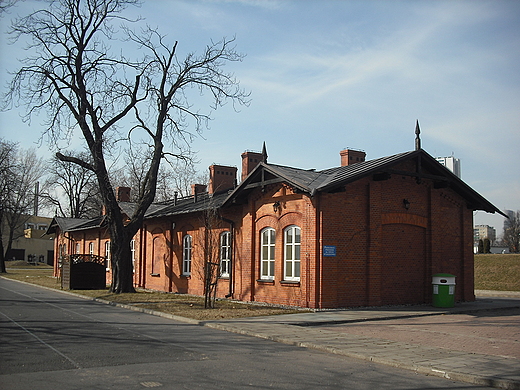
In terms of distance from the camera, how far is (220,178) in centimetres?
3025

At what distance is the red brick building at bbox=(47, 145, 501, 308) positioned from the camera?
17531mm

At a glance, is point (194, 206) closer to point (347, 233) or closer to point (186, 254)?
point (186, 254)

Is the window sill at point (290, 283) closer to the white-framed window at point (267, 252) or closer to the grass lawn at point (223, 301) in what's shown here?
the grass lawn at point (223, 301)

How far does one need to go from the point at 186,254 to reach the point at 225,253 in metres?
3.49

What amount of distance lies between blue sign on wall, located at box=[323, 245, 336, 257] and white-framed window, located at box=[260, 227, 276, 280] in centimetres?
286

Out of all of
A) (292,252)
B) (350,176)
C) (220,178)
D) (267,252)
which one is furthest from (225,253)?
(350,176)

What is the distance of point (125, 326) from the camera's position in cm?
1366

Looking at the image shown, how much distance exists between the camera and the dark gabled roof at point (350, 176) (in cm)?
1731

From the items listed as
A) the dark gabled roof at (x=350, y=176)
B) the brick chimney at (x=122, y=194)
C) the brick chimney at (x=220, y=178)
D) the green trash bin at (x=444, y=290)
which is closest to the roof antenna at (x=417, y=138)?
the dark gabled roof at (x=350, y=176)

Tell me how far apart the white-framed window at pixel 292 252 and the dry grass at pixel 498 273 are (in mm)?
17857

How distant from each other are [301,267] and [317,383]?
10231 millimetres

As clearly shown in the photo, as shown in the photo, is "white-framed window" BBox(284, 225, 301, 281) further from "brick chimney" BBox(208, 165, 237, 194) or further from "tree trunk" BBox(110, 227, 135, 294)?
"brick chimney" BBox(208, 165, 237, 194)

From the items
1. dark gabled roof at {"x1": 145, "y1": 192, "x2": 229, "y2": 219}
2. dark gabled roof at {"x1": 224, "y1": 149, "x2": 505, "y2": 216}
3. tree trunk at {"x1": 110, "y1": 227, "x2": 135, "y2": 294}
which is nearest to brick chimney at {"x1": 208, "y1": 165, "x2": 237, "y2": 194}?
dark gabled roof at {"x1": 145, "y1": 192, "x2": 229, "y2": 219}

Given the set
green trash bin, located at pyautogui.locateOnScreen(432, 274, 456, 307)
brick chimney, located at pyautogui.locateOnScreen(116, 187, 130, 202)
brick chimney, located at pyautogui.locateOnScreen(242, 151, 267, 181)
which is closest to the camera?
green trash bin, located at pyautogui.locateOnScreen(432, 274, 456, 307)
